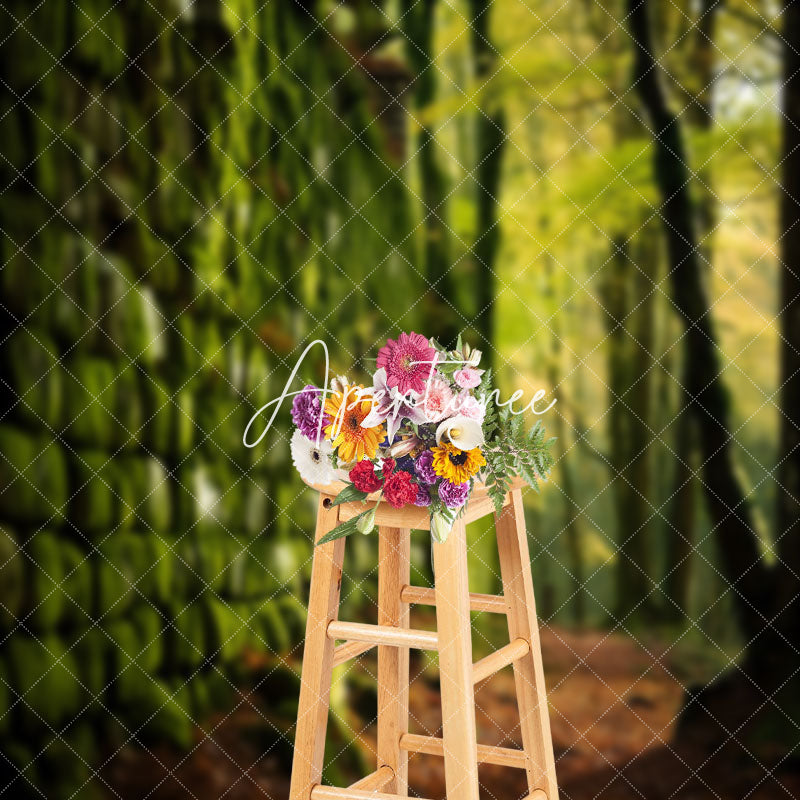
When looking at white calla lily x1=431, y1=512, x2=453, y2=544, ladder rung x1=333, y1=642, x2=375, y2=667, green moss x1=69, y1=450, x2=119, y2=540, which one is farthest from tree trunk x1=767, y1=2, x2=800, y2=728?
green moss x1=69, y1=450, x2=119, y2=540

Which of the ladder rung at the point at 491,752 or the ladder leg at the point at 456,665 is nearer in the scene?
the ladder leg at the point at 456,665

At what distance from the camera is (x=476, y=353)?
63.3 inches

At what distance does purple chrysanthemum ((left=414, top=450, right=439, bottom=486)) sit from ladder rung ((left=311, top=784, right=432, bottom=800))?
0.46 meters

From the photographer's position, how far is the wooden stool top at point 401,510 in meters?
1.54

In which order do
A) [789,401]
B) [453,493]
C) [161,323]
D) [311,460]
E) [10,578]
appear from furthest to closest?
[789,401]
[161,323]
[10,578]
[311,460]
[453,493]

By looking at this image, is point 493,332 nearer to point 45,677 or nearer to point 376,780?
point 376,780

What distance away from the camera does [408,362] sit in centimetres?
154

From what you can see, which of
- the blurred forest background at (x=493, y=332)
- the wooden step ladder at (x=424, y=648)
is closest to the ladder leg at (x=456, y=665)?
the wooden step ladder at (x=424, y=648)

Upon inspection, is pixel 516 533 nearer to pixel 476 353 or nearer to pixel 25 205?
pixel 476 353

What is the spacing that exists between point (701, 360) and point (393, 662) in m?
1.07

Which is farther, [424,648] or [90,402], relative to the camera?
[90,402]

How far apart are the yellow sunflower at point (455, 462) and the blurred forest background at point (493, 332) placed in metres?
0.90

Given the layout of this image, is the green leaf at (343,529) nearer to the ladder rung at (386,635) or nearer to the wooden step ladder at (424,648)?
the wooden step ladder at (424,648)

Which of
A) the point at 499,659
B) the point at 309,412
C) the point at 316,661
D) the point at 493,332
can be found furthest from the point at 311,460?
the point at 493,332
